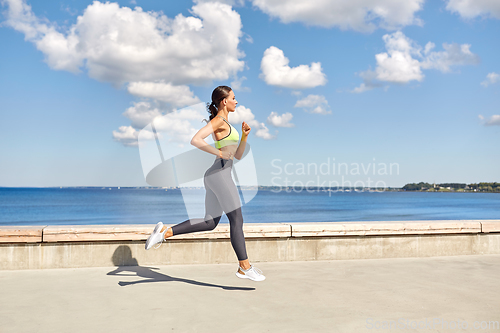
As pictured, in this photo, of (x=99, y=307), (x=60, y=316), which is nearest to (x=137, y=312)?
(x=99, y=307)

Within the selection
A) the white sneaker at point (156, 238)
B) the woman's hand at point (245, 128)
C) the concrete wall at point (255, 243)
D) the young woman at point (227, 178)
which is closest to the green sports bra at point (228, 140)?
the young woman at point (227, 178)

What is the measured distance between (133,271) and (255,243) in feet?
5.69

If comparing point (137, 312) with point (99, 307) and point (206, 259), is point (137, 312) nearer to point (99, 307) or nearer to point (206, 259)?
point (99, 307)

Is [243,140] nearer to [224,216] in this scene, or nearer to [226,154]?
[226,154]

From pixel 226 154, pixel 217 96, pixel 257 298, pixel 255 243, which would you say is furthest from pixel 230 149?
pixel 255 243

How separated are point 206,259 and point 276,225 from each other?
1.13 m

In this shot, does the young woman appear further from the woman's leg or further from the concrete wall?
the concrete wall

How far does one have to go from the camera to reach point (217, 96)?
4.18 m

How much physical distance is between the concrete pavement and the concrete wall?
0.66 feet

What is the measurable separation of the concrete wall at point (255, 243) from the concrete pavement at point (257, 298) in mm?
200

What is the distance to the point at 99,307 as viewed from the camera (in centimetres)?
353

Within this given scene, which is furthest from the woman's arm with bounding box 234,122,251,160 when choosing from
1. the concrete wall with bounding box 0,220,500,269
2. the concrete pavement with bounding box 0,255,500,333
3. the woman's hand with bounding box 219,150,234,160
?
the concrete wall with bounding box 0,220,500,269

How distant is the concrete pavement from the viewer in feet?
10.1

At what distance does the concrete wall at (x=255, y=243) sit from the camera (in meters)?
5.09
